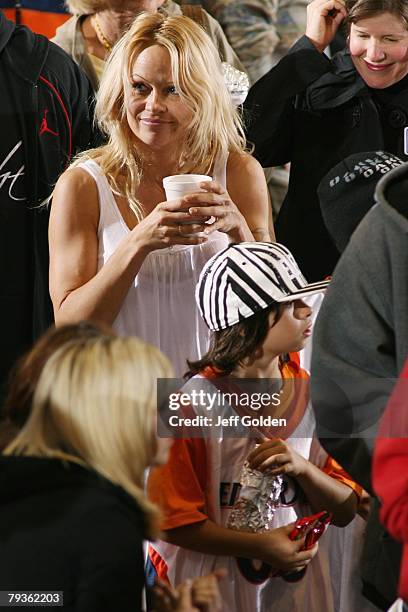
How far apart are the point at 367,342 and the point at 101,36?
1509 millimetres

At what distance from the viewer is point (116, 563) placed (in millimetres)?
1452

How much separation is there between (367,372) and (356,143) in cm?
95

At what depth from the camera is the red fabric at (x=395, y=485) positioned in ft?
4.75

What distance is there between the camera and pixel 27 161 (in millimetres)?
2572

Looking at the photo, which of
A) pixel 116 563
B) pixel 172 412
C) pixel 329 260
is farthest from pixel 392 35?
pixel 116 563

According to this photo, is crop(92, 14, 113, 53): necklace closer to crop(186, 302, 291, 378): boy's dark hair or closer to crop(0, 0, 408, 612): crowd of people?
crop(0, 0, 408, 612): crowd of people

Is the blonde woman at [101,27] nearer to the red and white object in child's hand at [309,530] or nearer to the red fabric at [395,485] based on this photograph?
the red and white object in child's hand at [309,530]

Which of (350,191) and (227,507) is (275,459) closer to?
(227,507)

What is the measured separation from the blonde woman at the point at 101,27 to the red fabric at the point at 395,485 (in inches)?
60.0

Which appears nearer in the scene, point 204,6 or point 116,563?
point 116,563

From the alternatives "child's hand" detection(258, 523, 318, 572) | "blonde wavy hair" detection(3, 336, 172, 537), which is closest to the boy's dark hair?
"child's hand" detection(258, 523, 318, 572)

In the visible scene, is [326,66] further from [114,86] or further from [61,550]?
[61,550]

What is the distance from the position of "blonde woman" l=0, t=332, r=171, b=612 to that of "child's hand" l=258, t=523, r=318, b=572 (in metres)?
0.41

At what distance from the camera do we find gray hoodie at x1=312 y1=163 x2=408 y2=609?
5.11 ft
